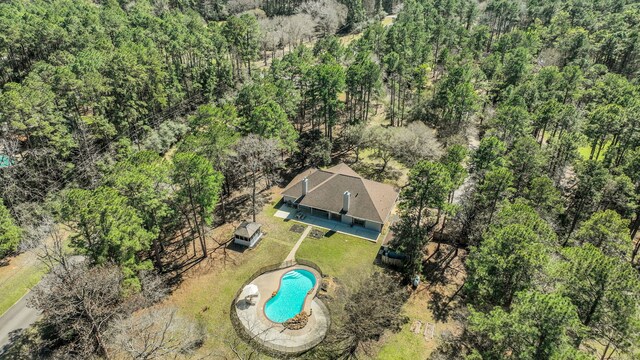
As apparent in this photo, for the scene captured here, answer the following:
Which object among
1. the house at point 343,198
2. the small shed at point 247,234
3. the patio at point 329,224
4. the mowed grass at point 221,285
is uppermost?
the house at point 343,198

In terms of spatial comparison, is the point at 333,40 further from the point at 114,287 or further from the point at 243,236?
the point at 114,287

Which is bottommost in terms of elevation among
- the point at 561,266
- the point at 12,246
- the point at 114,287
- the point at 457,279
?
the point at 457,279

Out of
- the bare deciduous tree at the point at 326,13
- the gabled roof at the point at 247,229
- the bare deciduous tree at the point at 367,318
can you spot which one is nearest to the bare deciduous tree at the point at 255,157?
the gabled roof at the point at 247,229

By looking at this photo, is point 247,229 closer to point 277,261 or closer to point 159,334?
point 277,261

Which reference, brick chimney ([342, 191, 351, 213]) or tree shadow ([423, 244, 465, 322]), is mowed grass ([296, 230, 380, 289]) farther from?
tree shadow ([423, 244, 465, 322])

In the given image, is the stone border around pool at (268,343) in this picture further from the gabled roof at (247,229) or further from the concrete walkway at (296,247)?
the gabled roof at (247,229)

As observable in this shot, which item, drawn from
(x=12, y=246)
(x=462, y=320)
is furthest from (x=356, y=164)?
(x=12, y=246)

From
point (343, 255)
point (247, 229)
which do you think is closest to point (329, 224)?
Answer: point (343, 255)
